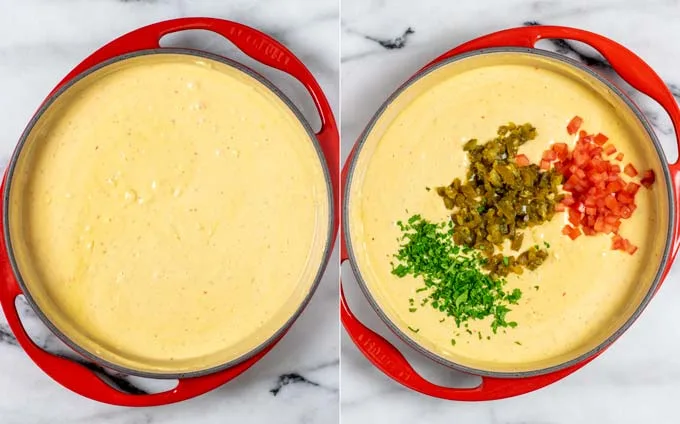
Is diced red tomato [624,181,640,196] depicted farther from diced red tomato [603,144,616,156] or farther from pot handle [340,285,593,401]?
pot handle [340,285,593,401]

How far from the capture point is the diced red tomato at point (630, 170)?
4.27 ft

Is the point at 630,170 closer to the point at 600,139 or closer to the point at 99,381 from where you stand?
the point at 600,139

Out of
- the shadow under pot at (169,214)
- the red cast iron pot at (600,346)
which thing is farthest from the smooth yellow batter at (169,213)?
the red cast iron pot at (600,346)

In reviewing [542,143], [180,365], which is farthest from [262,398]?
[542,143]

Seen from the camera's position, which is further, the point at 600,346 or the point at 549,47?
the point at 549,47

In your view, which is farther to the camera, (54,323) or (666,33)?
(666,33)

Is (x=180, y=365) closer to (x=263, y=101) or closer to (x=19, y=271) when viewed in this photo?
(x=19, y=271)

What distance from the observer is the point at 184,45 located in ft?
4.32

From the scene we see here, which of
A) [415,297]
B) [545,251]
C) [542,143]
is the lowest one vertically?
[415,297]

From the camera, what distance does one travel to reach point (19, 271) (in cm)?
120

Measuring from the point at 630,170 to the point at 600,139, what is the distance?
80 millimetres

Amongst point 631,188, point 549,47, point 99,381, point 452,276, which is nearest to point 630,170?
point 631,188

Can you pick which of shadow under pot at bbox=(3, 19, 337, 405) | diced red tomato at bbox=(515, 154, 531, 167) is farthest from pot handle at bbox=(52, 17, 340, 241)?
diced red tomato at bbox=(515, 154, 531, 167)

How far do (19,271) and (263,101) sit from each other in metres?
0.49
